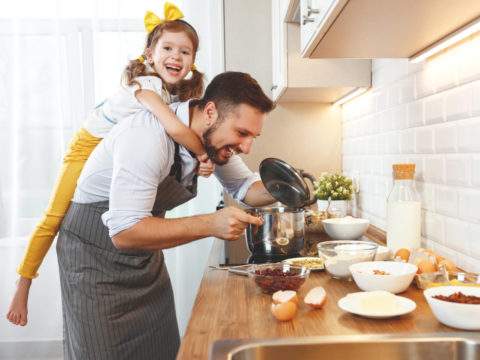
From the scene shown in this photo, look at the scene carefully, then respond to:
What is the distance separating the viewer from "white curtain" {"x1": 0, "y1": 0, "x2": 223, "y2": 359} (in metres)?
2.81

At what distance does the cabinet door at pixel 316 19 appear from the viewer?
105cm

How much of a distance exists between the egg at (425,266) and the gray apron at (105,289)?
0.79 meters

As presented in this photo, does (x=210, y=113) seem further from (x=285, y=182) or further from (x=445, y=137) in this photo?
(x=445, y=137)

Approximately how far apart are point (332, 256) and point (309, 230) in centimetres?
77

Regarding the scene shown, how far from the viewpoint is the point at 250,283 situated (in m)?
1.23

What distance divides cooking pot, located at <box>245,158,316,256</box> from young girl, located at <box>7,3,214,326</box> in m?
0.23

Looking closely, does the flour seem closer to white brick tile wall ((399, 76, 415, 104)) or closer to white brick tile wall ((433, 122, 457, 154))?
white brick tile wall ((433, 122, 457, 154))

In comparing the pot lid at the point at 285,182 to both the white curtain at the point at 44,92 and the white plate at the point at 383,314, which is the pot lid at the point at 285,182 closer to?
the white plate at the point at 383,314

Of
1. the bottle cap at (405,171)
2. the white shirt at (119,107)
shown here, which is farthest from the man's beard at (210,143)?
the bottle cap at (405,171)

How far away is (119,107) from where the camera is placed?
172cm

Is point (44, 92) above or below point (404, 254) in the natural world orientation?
above

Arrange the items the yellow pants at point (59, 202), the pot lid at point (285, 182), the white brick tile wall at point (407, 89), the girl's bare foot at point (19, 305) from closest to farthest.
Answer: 1. the pot lid at point (285, 182)
2. the white brick tile wall at point (407, 89)
3. the yellow pants at point (59, 202)
4. the girl's bare foot at point (19, 305)

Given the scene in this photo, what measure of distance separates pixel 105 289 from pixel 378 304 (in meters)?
0.90

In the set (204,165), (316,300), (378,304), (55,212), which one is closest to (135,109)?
(204,165)
